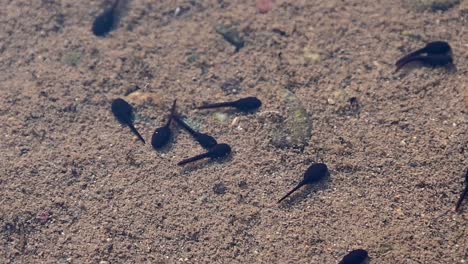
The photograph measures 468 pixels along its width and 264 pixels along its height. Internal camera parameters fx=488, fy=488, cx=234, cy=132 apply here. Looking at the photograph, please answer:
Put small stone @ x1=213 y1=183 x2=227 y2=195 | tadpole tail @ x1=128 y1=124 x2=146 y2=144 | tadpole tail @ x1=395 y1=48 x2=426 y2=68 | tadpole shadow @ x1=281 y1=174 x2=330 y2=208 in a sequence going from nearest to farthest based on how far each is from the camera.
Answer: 1. tadpole shadow @ x1=281 y1=174 x2=330 y2=208
2. small stone @ x1=213 y1=183 x2=227 y2=195
3. tadpole tail @ x1=128 y1=124 x2=146 y2=144
4. tadpole tail @ x1=395 y1=48 x2=426 y2=68

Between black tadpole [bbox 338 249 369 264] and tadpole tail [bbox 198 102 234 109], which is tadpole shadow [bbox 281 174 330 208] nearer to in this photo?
black tadpole [bbox 338 249 369 264]

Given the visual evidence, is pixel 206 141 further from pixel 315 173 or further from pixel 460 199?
pixel 460 199

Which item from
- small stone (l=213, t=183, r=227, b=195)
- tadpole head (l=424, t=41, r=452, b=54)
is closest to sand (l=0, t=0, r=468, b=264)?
small stone (l=213, t=183, r=227, b=195)

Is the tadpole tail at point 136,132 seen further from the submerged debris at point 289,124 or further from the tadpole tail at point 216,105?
the submerged debris at point 289,124

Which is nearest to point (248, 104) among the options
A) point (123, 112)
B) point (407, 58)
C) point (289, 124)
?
point (289, 124)

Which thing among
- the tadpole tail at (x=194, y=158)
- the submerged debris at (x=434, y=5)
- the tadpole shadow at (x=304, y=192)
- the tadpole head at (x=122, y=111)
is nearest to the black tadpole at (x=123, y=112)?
the tadpole head at (x=122, y=111)

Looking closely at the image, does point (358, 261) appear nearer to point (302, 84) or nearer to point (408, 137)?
point (408, 137)

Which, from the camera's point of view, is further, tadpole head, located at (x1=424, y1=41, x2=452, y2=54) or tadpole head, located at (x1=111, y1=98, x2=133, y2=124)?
tadpole head, located at (x1=424, y1=41, x2=452, y2=54)
